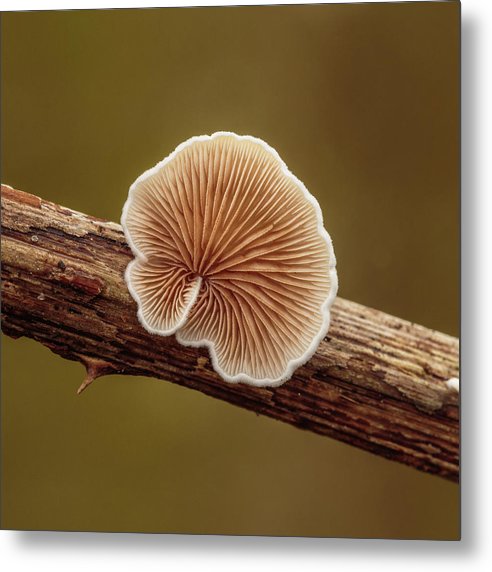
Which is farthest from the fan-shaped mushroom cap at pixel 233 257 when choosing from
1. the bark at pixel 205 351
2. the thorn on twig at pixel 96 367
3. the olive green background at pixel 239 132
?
the olive green background at pixel 239 132

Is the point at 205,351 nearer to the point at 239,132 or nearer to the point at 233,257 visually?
the point at 233,257

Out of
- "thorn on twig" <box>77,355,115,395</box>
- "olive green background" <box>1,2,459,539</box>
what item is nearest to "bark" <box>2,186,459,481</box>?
"thorn on twig" <box>77,355,115,395</box>

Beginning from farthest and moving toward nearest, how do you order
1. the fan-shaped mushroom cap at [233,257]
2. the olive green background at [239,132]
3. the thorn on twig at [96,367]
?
the olive green background at [239,132]
the thorn on twig at [96,367]
the fan-shaped mushroom cap at [233,257]

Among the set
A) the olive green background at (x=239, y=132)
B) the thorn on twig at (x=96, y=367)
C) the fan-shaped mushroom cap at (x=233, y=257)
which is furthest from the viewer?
the olive green background at (x=239, y=132)

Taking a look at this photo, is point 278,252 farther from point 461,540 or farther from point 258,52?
point 461,540

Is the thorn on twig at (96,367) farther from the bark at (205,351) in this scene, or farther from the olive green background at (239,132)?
the olive green background at (239,132)

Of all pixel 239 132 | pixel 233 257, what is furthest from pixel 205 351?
pixel 239 132
